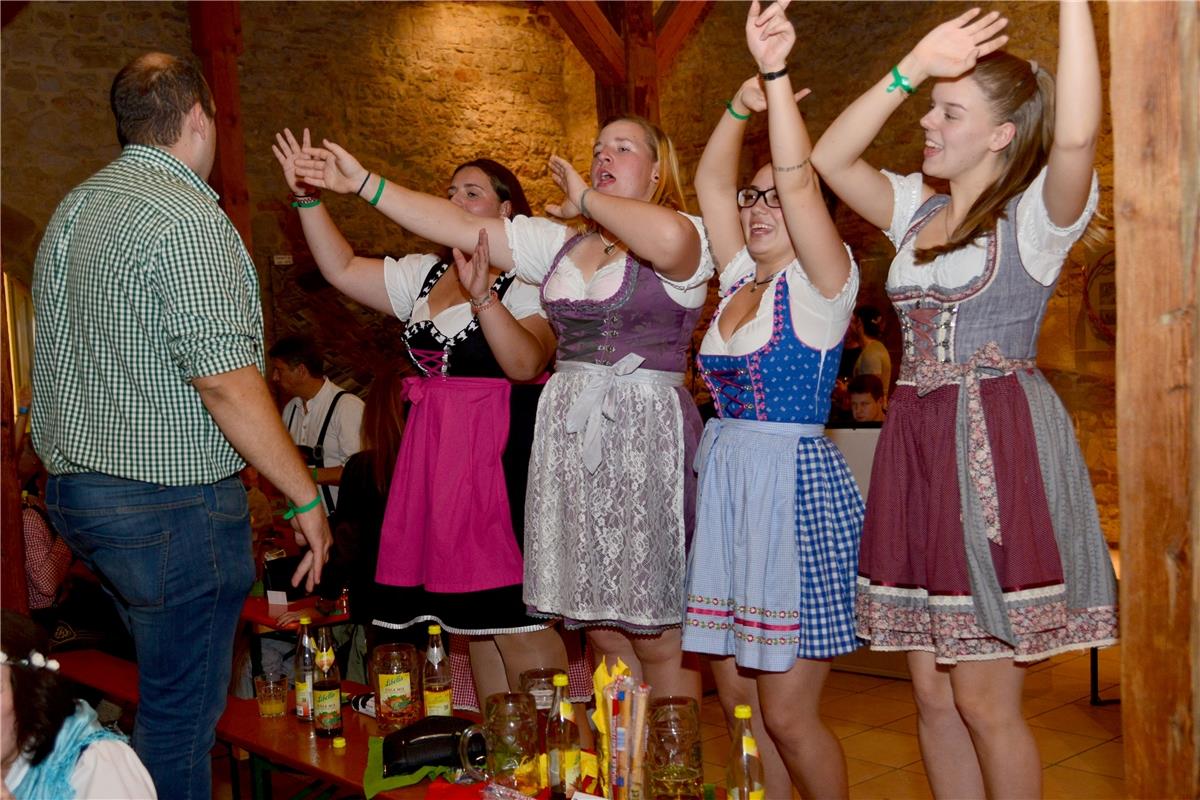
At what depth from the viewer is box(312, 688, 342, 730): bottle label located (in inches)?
111

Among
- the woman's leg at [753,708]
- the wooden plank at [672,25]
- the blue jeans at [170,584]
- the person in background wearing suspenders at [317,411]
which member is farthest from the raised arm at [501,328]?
the wooden plank at [672,25]

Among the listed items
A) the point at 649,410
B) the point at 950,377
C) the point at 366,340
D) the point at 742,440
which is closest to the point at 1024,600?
the point at 950,377

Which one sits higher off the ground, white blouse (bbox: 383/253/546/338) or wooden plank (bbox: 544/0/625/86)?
wooden plank (bbox: 544/0/625/86)

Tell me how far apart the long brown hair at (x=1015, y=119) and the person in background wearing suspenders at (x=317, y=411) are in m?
3.75

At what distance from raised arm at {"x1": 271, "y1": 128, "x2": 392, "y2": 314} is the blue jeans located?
87 centimetres

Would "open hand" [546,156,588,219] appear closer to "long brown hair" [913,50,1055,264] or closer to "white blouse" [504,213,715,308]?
"white blouse" [504,213,715,308]

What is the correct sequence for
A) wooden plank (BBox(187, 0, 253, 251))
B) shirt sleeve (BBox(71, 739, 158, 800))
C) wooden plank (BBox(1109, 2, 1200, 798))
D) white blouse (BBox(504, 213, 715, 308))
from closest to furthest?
wooden plank (BBox(1109, 2, 1200, 798)) → shirt sleeve (BBox(71, 739, 158, 800)) → white blouse (BBox(504, 213, 715, 308)) → wooden plank (BBox(187, 0, 253, 251))

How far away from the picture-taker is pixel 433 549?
2.76 m

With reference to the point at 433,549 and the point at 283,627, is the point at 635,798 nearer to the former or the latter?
the point at 433,549

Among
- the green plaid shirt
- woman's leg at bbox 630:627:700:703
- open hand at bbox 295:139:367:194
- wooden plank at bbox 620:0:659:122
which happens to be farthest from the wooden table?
wooden plank at bbox 620:0:659:122

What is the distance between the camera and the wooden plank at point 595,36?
6309 mm

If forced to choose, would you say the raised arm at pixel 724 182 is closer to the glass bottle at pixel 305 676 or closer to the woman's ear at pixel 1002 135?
the woman's ear at pixel 1002 135

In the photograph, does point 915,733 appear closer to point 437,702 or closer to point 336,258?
point 437,702

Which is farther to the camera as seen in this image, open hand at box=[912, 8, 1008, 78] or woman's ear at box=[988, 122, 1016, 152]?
woman's ear at box=[988, 122, 1016, 152]
